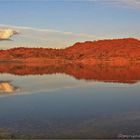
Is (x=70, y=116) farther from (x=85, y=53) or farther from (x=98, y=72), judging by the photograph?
(x=85, y=53)

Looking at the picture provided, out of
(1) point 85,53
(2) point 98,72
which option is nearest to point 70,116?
(2) point 98,72

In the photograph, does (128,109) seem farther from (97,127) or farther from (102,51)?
(102,51)

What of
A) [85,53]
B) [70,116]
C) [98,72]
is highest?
[85,53]

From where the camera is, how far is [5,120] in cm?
1173

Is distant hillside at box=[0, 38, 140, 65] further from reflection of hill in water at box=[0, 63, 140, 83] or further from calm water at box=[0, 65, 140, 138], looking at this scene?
calm water at box=[0, 65, 140, 138]

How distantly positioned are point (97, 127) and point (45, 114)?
3.02 meters

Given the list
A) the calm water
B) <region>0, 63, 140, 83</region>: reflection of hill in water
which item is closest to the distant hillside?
<region>0, 63, 140, 83</region>: reflection of hill in water

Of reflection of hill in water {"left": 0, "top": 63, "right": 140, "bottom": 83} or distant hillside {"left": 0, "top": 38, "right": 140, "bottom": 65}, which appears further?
distant hillside {"left": 0, "top": 38, "right": 140, "bottom": 65}

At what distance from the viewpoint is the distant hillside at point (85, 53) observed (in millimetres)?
104875

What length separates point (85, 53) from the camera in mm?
117625

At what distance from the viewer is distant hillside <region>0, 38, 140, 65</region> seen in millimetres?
104875

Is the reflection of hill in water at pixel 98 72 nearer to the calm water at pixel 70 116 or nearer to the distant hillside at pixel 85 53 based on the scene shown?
the calm water at pixel 70 116

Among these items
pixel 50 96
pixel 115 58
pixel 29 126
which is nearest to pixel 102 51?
pixel 115 58

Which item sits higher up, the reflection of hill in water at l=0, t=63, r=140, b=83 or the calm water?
the calm water
